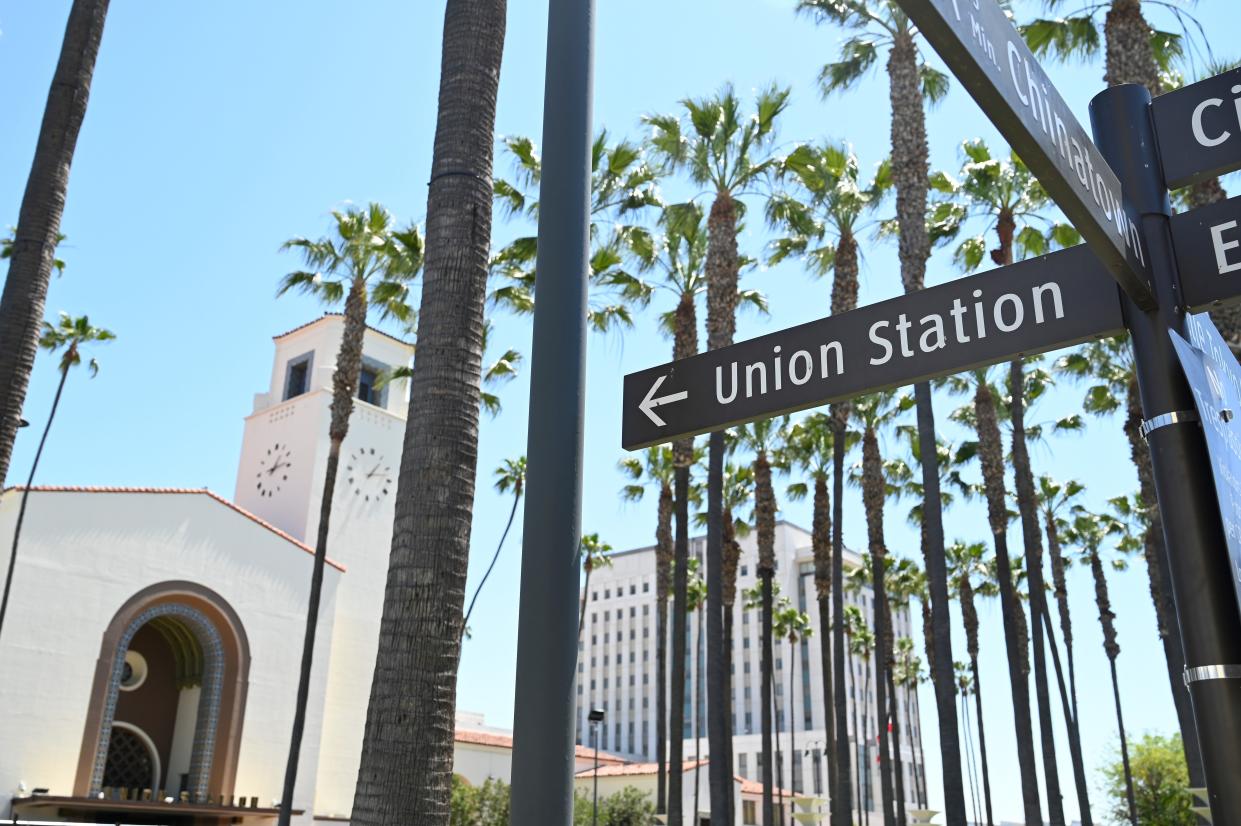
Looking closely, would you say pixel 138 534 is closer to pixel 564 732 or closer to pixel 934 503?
pixel 934 503

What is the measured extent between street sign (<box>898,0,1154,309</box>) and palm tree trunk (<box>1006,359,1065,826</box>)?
73.0 ft

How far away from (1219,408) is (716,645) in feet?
68.8

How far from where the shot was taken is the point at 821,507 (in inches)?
1308

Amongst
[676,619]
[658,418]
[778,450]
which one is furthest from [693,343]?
[658,418]

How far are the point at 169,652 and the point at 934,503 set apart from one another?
95.1 ft

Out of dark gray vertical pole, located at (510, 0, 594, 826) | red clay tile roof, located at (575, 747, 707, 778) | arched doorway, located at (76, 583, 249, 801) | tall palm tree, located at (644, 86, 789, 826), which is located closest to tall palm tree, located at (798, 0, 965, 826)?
tall palm tree, located at (644, 86, 789, 826)

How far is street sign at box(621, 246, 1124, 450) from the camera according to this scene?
3.24 m

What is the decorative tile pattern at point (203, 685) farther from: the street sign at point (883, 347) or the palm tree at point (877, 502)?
the street sign at point (883, 347)

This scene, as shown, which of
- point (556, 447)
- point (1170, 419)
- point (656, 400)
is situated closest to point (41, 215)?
point (656, 400)

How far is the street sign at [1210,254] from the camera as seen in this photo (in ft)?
10.4

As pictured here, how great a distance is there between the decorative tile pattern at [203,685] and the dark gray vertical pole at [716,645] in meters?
18.7

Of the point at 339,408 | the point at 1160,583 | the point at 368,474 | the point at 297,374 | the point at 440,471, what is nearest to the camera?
the point at 440,471

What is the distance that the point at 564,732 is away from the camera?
8.59 ft

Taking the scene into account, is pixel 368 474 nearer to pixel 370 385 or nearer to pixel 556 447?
pixel 370 385
